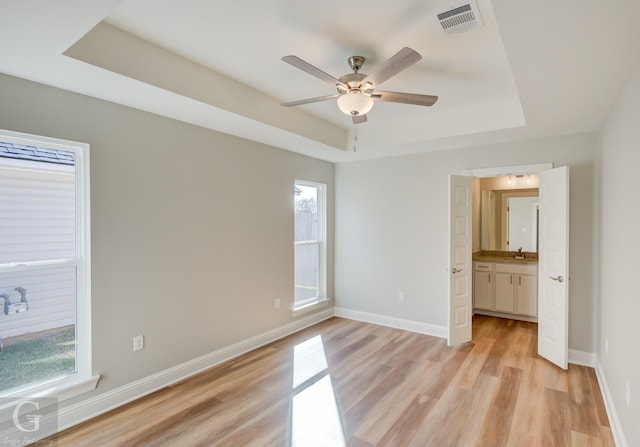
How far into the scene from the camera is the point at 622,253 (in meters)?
2.25

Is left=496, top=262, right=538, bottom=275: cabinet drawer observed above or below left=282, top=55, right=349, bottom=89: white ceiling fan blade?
below

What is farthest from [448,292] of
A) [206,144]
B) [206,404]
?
[206,144]

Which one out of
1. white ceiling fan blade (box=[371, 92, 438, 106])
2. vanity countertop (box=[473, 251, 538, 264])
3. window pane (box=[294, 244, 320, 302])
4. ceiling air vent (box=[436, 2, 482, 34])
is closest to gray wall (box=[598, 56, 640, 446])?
ceiling air vent (box=[436, 2, 482, 34])

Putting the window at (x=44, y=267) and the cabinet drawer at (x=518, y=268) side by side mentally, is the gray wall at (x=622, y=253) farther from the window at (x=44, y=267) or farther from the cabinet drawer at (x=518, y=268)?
the window at (x=44, y=267)

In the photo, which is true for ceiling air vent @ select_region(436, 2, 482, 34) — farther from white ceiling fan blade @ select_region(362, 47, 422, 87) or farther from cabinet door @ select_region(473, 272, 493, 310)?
cabinet door @ select_region(473, 272, 493, 310)

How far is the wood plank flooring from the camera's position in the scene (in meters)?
2.31

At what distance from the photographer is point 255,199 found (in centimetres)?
393

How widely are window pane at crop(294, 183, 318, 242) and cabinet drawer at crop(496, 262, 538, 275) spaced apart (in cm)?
295

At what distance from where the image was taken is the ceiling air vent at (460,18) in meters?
1.84

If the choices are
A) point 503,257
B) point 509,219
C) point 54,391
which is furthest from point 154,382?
point 509,219

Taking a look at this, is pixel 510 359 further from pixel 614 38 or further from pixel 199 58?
pixel 199 58

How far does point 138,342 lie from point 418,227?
353 cm

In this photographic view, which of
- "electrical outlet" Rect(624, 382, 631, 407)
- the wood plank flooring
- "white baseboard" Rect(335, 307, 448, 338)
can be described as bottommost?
the wood plank flooring

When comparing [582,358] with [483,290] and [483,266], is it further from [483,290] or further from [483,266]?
[483,266]
